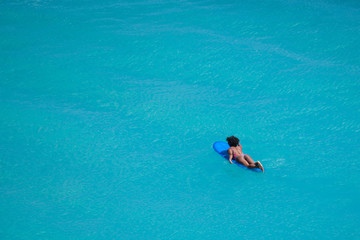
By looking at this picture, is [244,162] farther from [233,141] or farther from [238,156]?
[233,141]

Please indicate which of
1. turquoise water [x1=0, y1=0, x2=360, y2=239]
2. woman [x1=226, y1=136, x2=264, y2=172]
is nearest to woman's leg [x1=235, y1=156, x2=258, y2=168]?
woman [x1=226, y1=136, x2=264, y2=172]

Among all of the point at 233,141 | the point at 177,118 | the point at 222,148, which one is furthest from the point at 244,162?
the point at 177,118

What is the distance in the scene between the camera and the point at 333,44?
7762 millimetres

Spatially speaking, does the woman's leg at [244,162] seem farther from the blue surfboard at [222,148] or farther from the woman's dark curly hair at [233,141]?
the woman's dark curly hair at [233,141]

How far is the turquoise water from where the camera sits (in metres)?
4.71

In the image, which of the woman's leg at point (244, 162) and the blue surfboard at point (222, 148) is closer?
the woman's leg at point (244, 162)

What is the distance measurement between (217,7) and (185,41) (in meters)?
1.77

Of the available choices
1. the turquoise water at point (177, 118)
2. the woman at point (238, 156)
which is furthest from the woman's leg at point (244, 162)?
the turquoise water at point (177, 118)

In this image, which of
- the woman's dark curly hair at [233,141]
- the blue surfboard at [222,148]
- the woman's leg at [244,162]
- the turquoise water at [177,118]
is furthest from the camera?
the blue surfboard at [222,148]

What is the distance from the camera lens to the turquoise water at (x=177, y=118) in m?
4.71

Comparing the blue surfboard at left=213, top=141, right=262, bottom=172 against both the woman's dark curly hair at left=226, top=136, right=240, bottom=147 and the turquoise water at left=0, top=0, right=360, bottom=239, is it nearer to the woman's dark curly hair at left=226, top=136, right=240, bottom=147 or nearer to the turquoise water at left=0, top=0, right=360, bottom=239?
the turquoise water at left=0, top=0, right=360, bottom=239

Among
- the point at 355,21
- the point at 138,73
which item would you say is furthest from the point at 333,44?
the point at 138,73

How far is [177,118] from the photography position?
6.22m

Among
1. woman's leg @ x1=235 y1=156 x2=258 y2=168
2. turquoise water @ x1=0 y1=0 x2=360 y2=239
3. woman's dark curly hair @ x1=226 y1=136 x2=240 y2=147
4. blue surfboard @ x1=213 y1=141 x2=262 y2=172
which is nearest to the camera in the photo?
turquoise water @ x1=0 y1=0 x2=360 y2=239
